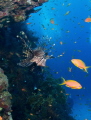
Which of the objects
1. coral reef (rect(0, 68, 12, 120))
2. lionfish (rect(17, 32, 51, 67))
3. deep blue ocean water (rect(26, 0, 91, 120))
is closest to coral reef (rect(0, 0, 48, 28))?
lionfish (rect(17, 32, 51, 67))

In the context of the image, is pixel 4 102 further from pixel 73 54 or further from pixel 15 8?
pixel 73 54

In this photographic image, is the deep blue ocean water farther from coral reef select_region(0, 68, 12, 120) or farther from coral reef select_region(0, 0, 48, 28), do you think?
coral reef select_region(0, 68, 12, 120)

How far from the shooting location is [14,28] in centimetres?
1138

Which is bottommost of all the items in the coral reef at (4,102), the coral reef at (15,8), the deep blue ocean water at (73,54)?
the deep blue ocean water at (73,54)

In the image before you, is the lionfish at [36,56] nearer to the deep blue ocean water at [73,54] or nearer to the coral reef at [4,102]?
the coral reef at [4,102]

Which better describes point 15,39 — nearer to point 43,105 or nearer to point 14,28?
point 14,28

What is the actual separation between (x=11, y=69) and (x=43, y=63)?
8.92ft

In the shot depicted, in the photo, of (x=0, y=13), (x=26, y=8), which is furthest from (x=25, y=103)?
(x=26, y=8)

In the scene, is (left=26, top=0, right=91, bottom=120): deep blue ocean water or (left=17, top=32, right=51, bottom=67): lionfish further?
(left=26, top=0, right=91, bottom=120): deep blue ocean water

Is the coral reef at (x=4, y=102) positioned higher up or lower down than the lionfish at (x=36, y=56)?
lower down

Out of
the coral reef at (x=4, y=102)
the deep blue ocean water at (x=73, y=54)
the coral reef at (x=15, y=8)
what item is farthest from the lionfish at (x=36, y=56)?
the deep blue ocean water at (x=73, y=54)

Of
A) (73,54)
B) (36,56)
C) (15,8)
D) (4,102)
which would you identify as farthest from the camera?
(73,54)

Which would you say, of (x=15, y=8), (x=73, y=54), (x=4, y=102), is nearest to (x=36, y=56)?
(x=4, y=102)

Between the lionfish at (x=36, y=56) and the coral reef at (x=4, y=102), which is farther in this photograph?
the lionfish at (x=36, y=56)
